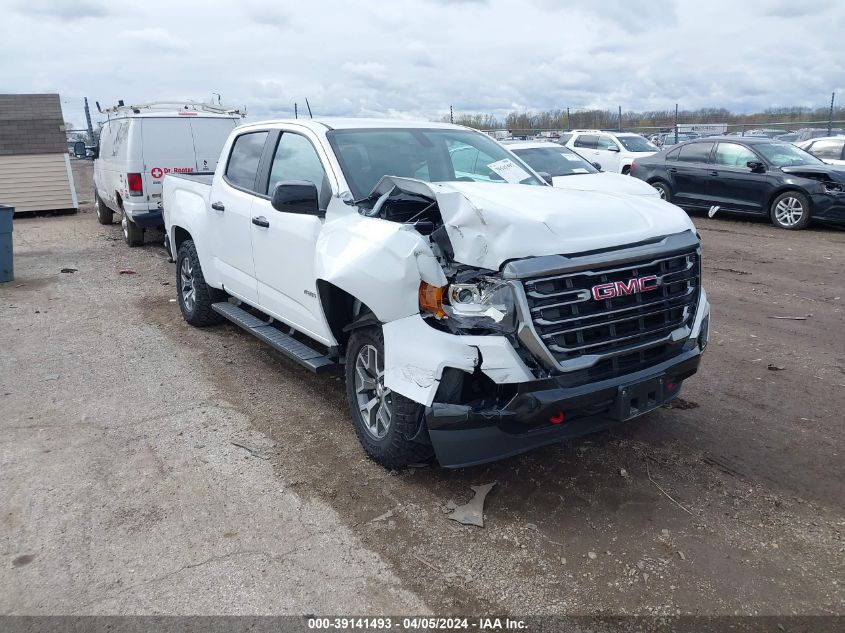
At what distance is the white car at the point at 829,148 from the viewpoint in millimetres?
14445

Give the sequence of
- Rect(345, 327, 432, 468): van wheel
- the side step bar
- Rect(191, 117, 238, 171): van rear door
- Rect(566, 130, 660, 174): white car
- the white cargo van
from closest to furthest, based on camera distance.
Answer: Rect(345, 327, 432, 468): van wheel
the side step bar
the white cargo van
Rect(191, 117, 238, 171): van rear door
Rect(566, 130, 660, 174): white car

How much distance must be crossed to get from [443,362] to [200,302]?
→ 4049 mm

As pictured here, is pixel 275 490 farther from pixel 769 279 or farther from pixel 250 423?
pixel 769 279

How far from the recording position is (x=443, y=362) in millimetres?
3238

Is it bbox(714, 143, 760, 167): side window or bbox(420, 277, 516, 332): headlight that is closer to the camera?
bbox(420, 277, 516, 332): headlight

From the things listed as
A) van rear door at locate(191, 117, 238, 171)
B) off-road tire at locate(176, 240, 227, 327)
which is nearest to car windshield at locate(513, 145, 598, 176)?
van rear door at locate(191, 117, 238, 171)

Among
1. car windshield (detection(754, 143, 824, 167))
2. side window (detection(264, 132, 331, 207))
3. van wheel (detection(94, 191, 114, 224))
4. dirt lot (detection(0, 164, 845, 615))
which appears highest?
side window (detection(264, 132, 331, 207))

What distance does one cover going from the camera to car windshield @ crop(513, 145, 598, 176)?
449 inches

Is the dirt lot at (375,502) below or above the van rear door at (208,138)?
below

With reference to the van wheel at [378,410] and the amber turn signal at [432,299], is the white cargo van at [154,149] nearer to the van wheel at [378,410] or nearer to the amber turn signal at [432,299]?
the van wheel at [378,410]

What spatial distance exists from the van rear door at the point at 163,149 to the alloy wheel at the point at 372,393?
Result: 25.8 feet

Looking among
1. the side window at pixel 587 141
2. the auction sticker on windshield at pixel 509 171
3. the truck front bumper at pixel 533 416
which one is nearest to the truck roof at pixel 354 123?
the auction sticker on windshield at pixel 509 171

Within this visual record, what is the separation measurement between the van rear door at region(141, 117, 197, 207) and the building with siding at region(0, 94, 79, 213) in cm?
832

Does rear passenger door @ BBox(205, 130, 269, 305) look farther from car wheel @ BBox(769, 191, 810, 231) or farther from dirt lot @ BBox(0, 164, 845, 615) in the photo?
car wheel @ BBox(769, 191, 810, 231)
